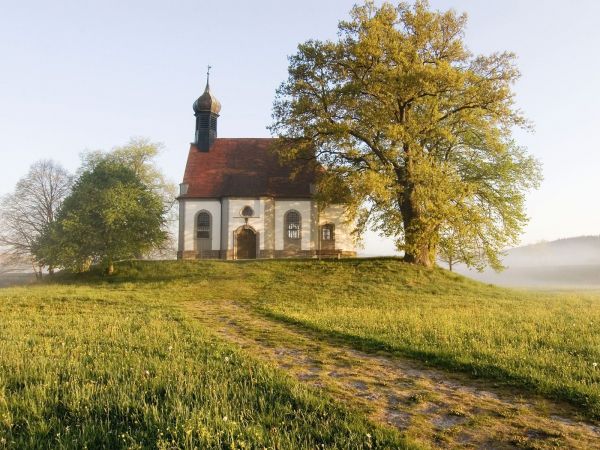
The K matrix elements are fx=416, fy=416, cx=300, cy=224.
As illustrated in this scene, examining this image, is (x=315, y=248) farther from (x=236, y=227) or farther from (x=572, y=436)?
(x=572, y=436)

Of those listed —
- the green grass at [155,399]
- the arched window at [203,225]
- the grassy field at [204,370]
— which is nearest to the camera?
the green grass at [155,399]

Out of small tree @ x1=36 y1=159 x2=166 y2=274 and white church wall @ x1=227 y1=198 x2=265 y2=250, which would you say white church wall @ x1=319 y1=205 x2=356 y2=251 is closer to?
white church wall @ x1=227 y1=198 x2=265 y2=250

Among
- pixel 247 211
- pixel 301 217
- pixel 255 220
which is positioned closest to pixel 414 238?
pixel 301 217

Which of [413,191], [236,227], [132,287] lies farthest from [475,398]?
[236,227]

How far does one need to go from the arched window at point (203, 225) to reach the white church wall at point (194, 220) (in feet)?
1.06

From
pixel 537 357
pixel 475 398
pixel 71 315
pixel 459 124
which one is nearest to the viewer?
pixel 475 398

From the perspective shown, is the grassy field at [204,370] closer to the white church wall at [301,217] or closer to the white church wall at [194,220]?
the white church wall at [194,220]

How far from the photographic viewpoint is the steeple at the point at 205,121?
137 feet

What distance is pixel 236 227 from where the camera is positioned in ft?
122

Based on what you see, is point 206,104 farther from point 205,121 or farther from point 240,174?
point 240,174

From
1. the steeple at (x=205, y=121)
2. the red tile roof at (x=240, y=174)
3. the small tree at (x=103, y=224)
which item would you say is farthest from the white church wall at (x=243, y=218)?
the steeple at (x=205, y=121)

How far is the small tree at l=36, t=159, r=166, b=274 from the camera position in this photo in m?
29.9

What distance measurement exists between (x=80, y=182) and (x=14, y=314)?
2029cm

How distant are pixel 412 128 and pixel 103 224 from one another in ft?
75.6
